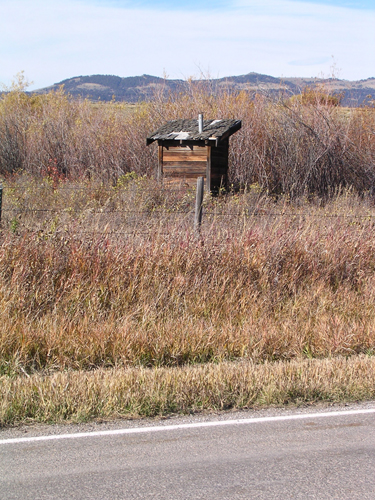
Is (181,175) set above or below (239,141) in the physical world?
below

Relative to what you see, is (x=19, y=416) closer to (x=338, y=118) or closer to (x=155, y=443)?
(x=155, y=443)

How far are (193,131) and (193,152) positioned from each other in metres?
0.67

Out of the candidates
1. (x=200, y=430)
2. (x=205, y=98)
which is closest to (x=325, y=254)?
(x=200, y=430)

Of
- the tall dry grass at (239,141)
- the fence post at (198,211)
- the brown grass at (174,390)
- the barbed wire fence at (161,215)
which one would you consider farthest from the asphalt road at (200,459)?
the tall dry grass at (239,141)

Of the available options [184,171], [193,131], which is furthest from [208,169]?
[193,131]

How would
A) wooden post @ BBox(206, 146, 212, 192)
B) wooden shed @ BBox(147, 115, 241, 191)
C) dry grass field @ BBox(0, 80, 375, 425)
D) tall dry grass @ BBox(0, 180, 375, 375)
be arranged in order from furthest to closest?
wooden shed @ BBox(147, 115, 241, 191), wooden post @ BBox(206, 146, 212, 192), tall dry grass @ BBox(0, 180, 375, 375), dry grass field @ BBox(0, 80, 375, 425)

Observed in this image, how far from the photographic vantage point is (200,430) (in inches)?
173

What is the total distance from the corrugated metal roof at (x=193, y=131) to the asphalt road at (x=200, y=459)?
41.4 ft

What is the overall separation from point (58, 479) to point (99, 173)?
19497 millimetres

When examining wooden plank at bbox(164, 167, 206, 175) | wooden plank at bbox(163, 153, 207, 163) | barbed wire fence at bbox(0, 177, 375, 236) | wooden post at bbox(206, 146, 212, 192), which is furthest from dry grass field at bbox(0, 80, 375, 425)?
wooden plank at bbox(163, 153, 207, 163)

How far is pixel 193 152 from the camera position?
16984mm

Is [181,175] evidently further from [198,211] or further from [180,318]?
[180,318]

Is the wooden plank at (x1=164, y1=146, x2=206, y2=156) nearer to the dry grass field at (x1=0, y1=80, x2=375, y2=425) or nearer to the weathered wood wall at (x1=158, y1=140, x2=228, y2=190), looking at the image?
the weathered wood wall at (x1=158, y1=140, x2=228, y2=190)

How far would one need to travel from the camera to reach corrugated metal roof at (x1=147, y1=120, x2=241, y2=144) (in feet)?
53.9
